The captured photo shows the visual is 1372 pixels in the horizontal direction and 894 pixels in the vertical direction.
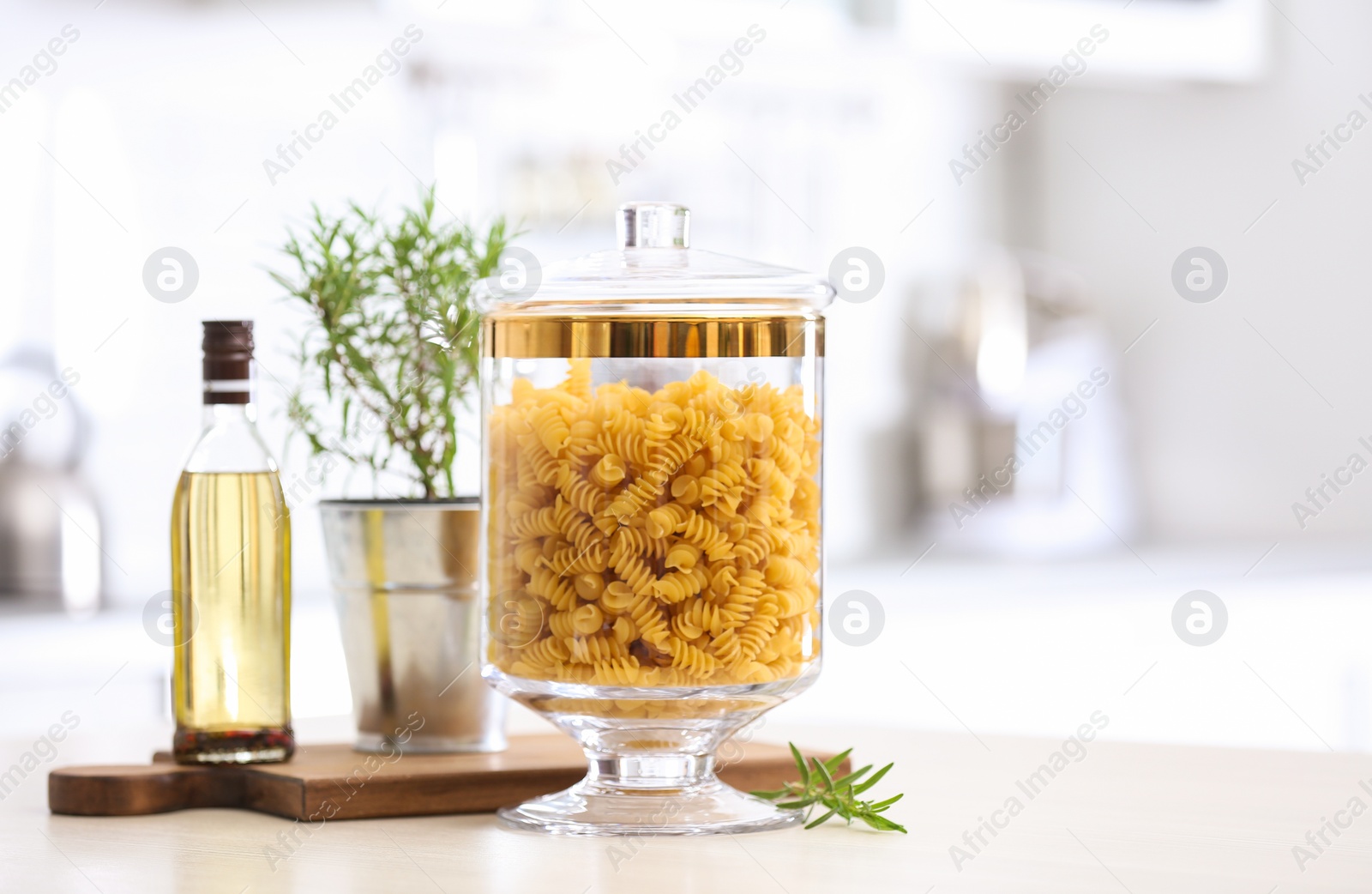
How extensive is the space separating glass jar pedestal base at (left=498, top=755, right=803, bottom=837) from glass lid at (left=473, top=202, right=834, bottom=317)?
24cm

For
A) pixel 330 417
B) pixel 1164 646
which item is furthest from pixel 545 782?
pixel 1164 646

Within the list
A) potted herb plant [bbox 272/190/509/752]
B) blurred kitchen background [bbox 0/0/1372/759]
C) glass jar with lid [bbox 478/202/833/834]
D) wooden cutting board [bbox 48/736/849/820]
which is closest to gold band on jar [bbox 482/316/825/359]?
glass jar with lid [bbox 478/202/833/834]

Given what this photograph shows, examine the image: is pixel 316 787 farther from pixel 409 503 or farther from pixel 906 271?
pixel 906 271

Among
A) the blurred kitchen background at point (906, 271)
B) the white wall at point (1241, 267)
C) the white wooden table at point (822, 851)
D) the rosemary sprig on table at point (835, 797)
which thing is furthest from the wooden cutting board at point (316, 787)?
the white wall at point (1241, 267)

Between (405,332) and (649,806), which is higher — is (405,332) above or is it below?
above

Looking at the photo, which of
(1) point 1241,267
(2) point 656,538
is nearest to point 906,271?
(1) point 1241,267

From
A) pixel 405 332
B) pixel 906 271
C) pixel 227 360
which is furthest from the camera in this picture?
pixel 906 271

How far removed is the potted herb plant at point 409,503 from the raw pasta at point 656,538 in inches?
6.0

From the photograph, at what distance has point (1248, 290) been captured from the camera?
3385 mm

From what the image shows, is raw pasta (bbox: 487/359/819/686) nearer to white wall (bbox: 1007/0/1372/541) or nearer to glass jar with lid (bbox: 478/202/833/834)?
glass jar with lid (bbox: 478/202/833/834)

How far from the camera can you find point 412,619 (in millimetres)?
995

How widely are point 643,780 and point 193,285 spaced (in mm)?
1731

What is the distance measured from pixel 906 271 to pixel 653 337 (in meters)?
2.57

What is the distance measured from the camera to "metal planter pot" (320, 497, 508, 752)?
99cm
